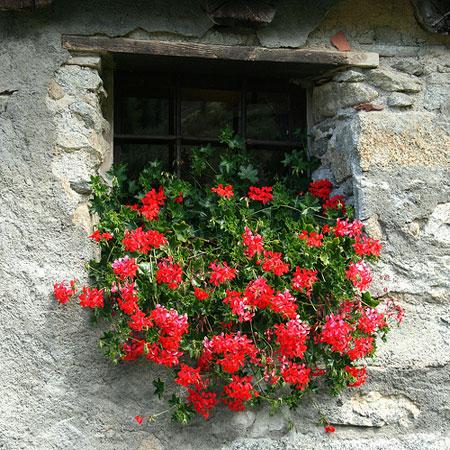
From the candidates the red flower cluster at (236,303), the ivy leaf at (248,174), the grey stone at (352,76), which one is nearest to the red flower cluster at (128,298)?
the red flower cluster at (236,303)

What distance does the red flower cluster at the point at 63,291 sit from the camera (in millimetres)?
3018

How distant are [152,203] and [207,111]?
30.3 inches

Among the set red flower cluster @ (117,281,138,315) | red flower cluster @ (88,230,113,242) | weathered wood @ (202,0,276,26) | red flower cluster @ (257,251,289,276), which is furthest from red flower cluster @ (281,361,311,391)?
weathered wood @ (202,0,276,26)

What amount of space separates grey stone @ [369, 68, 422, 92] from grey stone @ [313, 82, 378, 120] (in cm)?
5

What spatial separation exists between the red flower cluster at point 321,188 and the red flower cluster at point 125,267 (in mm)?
963

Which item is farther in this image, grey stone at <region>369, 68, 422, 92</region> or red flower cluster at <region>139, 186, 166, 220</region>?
grey stone at <region>369, 68, 422, 92</region>

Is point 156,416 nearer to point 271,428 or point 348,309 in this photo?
point 271,428

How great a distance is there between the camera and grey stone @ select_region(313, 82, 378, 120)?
347 centimetres

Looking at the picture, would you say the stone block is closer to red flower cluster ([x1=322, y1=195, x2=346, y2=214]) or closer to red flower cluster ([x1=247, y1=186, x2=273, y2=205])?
red flower cluster ([x1=322, y1=195, x2=346, y2=214])

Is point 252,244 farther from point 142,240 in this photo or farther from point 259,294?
point 142,240

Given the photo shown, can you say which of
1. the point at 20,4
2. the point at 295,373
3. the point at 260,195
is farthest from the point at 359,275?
the point at 20,4

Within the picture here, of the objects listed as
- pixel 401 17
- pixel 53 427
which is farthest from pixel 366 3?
pixel 53 427

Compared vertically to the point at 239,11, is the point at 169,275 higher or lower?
lower

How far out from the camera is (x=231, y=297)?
2.97 metres
